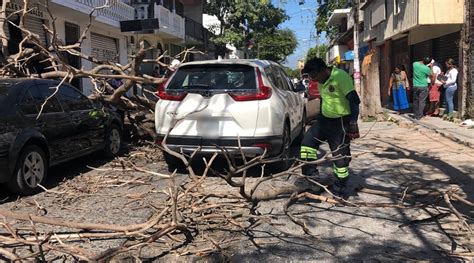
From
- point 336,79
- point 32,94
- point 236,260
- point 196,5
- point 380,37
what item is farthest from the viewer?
point 196,5

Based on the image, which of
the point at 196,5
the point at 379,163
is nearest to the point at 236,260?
the point at 379,163

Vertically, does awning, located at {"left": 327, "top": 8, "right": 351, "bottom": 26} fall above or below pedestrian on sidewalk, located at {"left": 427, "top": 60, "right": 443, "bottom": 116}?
above

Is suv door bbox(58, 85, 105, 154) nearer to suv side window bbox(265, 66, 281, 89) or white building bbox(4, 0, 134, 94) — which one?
suv side window bbox(265, 66, 281, 89)

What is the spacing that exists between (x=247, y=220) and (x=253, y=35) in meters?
39.7

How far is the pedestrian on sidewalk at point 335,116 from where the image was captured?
579 centimetres

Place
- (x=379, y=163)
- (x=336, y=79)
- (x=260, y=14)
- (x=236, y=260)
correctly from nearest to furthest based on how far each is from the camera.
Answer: (x=236, y=260) → (x=336, y=79) → (x=379, y=163) → (x=260, y=14)

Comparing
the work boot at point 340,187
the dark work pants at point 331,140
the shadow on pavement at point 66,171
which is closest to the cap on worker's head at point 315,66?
the dark work pants at point 331,140

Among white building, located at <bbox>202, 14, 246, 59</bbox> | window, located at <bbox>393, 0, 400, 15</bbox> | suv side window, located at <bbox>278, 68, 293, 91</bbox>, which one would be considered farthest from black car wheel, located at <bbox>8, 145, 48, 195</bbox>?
white building, located at <bbox>202, 14, 246, 59</bbox>

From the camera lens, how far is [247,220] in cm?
500

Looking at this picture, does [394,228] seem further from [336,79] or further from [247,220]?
[336,79]

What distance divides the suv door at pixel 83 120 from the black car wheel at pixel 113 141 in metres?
0.23

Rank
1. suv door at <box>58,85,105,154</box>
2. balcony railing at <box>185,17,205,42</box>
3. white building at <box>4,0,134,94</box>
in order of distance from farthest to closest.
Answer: balcony railing at <box>185,17,205,42</box>
white building at <box>4,0,134,94</box>
suv door at <box>58,85,105,154</box>

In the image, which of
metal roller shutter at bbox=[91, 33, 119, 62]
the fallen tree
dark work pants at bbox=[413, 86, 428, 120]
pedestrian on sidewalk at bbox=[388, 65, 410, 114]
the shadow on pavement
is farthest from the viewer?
metal roller shutter at bbox=[91, 33, 119, 62]

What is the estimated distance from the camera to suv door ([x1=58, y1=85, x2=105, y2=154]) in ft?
24.7
